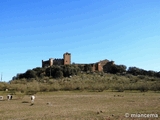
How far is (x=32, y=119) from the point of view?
1183 cm

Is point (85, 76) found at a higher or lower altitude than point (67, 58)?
lower

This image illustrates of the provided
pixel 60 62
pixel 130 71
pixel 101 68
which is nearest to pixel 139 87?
pixel 130 71

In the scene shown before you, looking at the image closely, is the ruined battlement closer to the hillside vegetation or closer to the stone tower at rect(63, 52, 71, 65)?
the stone tower at rect(63, 52, 71, 65)

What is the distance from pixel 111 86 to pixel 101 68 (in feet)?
182

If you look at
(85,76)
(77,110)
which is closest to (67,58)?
(85,76)

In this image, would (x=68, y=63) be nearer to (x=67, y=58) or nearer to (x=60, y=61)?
(x=67, y=58)

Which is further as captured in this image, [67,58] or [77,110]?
[67,58]

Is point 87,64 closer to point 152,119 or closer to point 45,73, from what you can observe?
point 45,73

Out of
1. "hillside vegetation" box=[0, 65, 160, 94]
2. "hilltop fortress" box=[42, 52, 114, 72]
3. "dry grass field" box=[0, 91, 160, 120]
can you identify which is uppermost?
"hilltop fortress" box=[42, 52, 114, 72]

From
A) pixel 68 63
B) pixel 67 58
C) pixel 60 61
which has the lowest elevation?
pixel 68 63

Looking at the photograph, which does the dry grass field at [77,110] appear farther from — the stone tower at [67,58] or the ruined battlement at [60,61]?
the ruined battlement at [60,61]

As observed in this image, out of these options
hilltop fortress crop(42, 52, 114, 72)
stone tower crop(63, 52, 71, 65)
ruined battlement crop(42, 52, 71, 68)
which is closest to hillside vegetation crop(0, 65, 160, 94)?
hilltop fortress crop(42, 52, 114, 72)

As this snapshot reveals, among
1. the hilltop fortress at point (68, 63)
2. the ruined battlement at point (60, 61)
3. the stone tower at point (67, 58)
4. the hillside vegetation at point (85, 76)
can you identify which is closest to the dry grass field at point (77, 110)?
the hillside vegetation at point (85, 76)

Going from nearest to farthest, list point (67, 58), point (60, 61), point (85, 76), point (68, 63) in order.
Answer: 1. point (85, 76)
2. point (68, 63)
3. point (67, 58)
4. point (60, 61)
